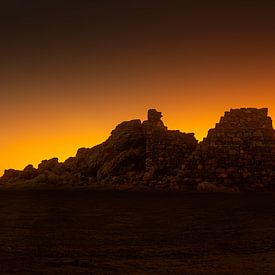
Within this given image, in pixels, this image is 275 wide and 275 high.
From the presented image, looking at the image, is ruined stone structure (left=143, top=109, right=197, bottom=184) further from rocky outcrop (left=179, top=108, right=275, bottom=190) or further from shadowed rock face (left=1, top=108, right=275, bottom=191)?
rocky outcrop (left=179, top=108, right=275, bottom=190)

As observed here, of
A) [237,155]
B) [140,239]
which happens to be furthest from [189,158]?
[140,239]

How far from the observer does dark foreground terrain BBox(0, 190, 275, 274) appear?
7.91 metres

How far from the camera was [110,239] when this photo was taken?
1152 cm

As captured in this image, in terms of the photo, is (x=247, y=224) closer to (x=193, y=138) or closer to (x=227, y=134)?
(x=227, y=134)

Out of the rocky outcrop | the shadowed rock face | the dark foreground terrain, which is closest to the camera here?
the dark foreground terrain

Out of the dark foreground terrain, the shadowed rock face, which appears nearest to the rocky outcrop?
the shadowed rock face

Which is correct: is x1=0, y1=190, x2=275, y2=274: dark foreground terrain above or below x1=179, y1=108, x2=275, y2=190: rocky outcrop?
below

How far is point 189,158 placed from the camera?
104 ft

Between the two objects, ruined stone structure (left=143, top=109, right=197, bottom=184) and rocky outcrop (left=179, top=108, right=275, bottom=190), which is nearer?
rocky outcrop (left=179, top=108, right=275, bottom=190)

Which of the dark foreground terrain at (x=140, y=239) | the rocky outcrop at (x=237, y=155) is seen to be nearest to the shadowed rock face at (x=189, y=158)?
the rocky outcrop at (x=237, y=155)

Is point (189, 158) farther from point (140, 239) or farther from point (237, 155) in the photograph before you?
point (140, 239)

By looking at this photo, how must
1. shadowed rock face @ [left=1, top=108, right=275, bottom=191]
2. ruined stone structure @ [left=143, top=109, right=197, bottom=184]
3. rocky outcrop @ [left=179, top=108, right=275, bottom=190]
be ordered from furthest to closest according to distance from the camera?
ruined stone structure @ [left=143, top=109, right=197, bottom=184], shadowed rock face @ [left=1, top=108, right=275, bottom=191], rocky outcrop @ [left=179, top=108, right=275, bottom=190]

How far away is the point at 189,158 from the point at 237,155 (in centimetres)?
305

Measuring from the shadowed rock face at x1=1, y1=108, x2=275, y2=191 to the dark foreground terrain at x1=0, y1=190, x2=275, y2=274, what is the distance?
11042mm
